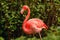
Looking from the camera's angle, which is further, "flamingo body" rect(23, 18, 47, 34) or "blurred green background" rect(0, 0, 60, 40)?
"blurred green background" rect(0, 0, 60, 40)

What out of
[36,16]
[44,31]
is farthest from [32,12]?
[44,31]

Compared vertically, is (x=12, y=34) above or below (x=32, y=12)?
below

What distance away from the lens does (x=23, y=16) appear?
6.70 metres

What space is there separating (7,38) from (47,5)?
1.24 metres

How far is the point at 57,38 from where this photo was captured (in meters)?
6.34

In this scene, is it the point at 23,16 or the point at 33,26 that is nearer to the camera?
the point at 33,26

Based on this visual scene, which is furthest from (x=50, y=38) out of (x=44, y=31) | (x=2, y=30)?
(x=2, y=30)

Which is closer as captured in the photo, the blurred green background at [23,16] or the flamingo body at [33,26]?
the flamingo body at [33,26]

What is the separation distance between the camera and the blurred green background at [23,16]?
21.4ft

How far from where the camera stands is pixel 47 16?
7.02 meters

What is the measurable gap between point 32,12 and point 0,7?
76 centimetres

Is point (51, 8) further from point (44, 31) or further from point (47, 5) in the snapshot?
point (44, 31)

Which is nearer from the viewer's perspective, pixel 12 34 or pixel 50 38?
pixel 50 38

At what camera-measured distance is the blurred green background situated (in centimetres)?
654
